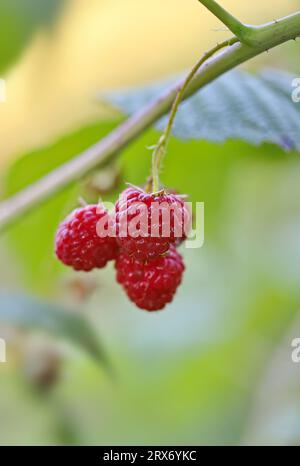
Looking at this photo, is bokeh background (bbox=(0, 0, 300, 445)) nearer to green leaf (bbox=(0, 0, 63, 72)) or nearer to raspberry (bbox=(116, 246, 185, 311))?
green leaf (bbox=(0, 0, 63, 72))

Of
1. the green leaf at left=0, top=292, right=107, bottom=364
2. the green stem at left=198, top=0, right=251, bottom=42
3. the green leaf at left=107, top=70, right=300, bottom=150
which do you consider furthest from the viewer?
the green leaf at left=0, top=292, right=107, bottom=364

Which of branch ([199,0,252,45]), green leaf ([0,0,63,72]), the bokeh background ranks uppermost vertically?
green leaf ([0,0,63,72])

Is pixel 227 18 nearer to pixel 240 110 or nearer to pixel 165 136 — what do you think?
pixel 165 136

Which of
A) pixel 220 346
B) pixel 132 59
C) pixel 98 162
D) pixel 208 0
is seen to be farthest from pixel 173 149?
pixel 132 59

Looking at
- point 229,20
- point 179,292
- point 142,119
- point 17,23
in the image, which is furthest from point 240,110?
point 179,292

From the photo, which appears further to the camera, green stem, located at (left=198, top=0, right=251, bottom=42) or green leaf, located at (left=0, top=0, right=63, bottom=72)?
green leaf, located at (left=0, top=0, right=63, bottom=72)

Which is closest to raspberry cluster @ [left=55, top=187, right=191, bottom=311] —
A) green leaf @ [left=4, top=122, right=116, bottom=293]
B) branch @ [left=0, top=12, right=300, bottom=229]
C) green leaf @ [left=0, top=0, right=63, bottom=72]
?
branch @ [left=0, top=12, right=300, bottom=229]

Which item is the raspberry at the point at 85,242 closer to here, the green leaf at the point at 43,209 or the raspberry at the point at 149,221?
the raspberry at the point at 149,221
